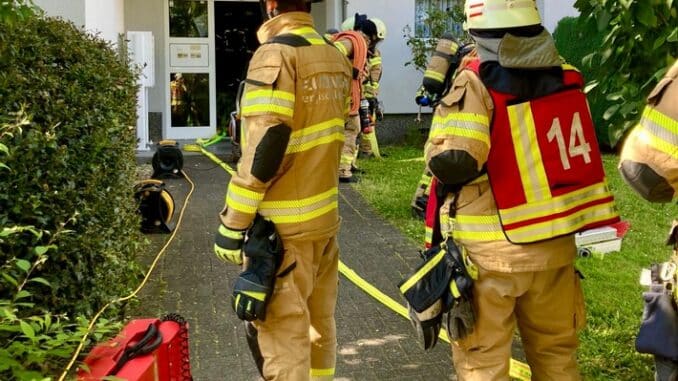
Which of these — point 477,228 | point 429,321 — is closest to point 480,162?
point 477,228

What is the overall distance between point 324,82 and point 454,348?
124 cm

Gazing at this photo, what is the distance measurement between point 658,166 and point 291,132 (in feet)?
4.78

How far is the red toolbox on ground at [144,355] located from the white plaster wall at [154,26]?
11070 millimetres

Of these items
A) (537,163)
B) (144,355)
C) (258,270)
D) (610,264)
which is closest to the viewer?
(144,355)

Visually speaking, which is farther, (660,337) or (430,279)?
(430,279)

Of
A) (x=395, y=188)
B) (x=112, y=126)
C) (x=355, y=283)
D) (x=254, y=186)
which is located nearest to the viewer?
(x=254, y=186)

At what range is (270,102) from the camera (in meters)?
3.04

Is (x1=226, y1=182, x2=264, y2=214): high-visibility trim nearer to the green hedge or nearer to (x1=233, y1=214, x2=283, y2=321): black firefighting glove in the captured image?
(x1=233, y1=214, x2=283, y2=321): black firefighting glove

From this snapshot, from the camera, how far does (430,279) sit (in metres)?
3.19

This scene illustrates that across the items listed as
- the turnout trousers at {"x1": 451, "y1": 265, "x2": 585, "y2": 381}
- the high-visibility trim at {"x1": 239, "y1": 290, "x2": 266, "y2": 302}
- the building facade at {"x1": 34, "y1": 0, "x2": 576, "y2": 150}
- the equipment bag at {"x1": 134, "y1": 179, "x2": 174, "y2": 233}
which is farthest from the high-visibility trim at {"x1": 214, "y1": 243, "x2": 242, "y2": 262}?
the building facade at {"x1": 34, "y1": 0, "x2": 576, "y2": 150}

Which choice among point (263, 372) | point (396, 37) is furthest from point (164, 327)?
point (396, 37)

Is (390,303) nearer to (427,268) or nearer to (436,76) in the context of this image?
(436,76)

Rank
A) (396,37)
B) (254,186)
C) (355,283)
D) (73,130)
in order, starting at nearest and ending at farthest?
1. (254,186)
2. (73,130)
3. (355,283)
4. (396,37)

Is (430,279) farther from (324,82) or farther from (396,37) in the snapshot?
(396,37)
